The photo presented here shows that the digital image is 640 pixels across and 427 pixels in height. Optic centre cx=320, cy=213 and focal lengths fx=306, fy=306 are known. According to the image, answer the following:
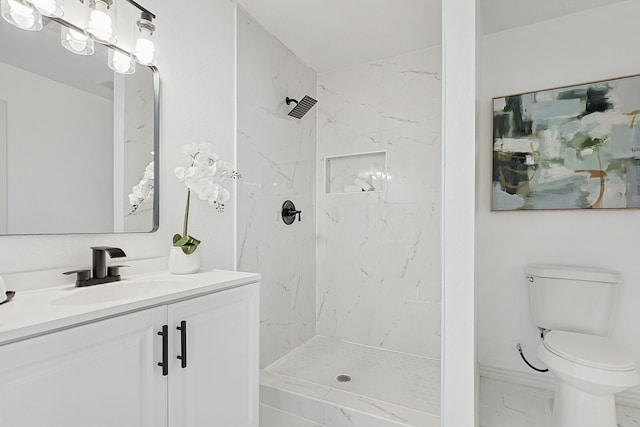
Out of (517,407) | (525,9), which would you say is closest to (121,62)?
(525,9)

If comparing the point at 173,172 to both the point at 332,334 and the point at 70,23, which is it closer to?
the point at 70,23

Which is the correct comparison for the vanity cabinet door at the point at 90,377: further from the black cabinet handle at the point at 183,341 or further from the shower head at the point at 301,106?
the shower head at the point at 301,106

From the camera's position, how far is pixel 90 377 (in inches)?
29.6

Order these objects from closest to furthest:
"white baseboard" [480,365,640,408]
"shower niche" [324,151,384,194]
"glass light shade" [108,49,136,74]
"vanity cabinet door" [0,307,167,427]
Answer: "vanity cabinet door" [0,307,167,427] → "glass light shade" [108,49,136,74] → "white baseboard" [480,365,640,408] → "shower niche" [324,151,384,194]

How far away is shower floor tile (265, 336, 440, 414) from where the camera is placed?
71.4 inches

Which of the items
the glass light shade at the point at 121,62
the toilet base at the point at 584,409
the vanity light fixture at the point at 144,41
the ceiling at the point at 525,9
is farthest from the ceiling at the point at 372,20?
the toilet base at the point at 584,409

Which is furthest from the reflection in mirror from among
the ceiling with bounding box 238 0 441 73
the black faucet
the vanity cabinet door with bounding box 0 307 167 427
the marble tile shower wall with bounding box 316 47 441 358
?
the marble tile shower wall with bounding box 316 47 441 358

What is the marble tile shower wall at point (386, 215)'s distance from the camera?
7.72 ft

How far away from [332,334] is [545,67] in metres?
2.60

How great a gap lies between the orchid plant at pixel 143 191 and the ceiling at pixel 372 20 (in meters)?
1.26

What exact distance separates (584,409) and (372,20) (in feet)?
8.21

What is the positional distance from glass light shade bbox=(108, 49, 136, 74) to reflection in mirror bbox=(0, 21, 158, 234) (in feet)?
0.07

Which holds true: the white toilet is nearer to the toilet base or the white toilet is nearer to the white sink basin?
the toilet base

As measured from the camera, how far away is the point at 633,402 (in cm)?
183
